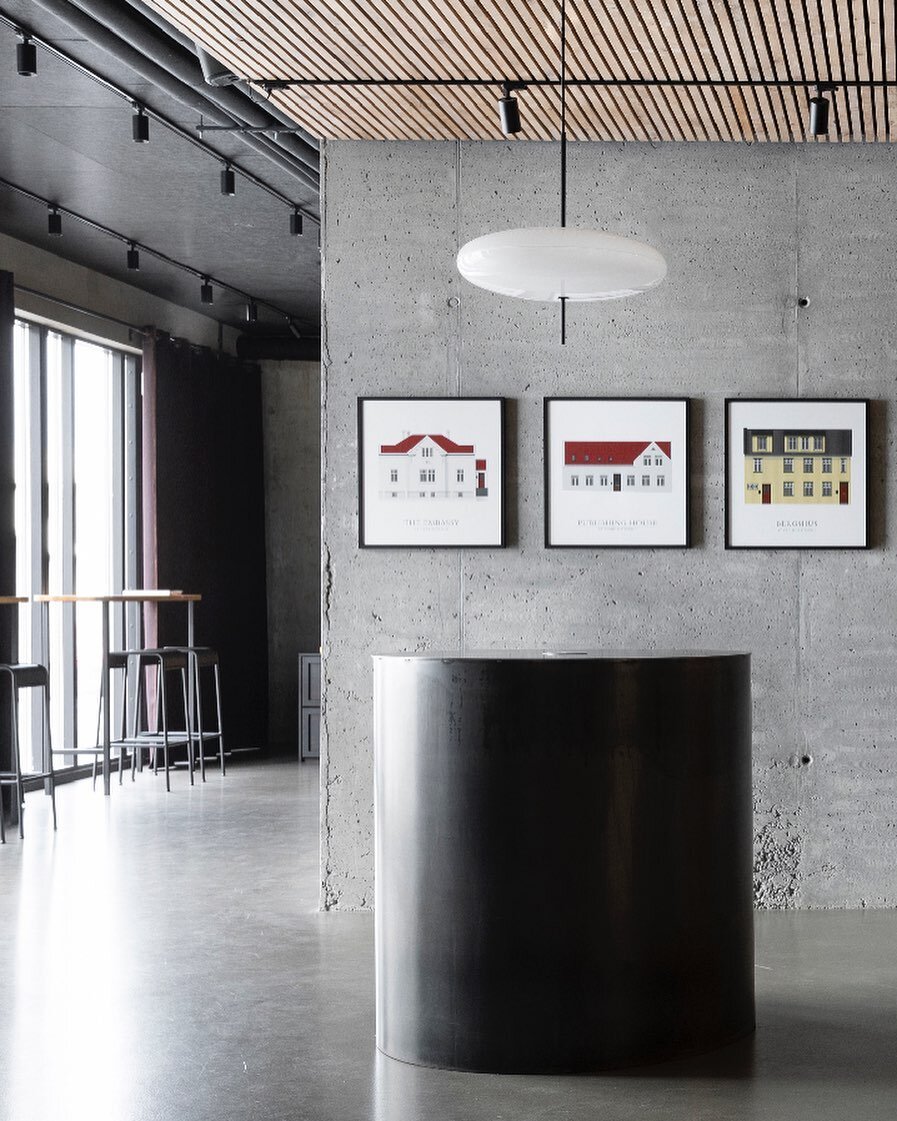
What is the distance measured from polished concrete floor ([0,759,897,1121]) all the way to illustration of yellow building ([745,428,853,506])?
1553mm

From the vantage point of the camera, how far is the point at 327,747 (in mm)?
5141

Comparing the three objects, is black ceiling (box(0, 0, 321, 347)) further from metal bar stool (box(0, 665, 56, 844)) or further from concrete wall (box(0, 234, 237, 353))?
metal bar stool (box(0, 665, 56, 844))

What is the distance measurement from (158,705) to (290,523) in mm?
2346

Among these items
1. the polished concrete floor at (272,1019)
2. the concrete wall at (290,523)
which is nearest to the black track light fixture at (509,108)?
the polished concrete floor at (272,1019)

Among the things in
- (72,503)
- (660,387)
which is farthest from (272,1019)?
(72,503)

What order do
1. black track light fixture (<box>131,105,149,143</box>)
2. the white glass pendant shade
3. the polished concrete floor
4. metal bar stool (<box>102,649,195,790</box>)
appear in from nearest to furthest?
the polished concrete floor → the white glass pendant shade → black track light fixture (<box>131,105,149,143</box>) → metal bar stool (<box>102,649,195,790</box>)

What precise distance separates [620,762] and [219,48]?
269cm

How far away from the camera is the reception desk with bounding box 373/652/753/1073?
318cm

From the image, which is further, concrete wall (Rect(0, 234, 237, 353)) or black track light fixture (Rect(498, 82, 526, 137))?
concrete wall (Rect(0, 234, 237, 353))

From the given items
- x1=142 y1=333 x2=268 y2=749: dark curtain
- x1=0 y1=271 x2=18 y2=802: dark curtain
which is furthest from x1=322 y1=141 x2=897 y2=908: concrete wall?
x1=142 y1=333 x2=268 y2=749: dark curtain

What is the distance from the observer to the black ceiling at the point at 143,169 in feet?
16.8

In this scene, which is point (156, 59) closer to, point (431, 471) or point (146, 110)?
point (146, 110)

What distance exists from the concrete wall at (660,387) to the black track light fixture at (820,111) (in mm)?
509

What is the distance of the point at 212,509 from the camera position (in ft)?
33.7
